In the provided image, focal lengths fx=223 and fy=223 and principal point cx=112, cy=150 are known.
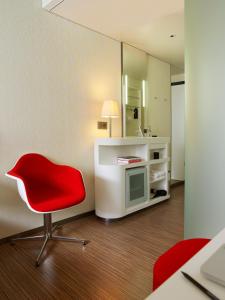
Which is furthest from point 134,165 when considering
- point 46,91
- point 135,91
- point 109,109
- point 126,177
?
point 46,91

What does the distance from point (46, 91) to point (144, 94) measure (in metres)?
1.85

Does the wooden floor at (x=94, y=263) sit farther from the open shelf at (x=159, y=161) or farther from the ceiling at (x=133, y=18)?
the ceiling at (x=133, y=18)

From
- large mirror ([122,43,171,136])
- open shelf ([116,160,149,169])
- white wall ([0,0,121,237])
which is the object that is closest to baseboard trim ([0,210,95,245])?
white wall ([0,0,121,237])

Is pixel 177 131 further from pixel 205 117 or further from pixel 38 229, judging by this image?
pixel 205 117

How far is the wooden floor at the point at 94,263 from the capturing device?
1.53m

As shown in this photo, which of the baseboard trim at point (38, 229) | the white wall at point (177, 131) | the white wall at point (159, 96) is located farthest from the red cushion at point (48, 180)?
the white wall at point (177, 131)

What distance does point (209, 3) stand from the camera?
3.92 ft

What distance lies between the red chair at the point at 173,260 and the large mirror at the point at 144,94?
2563 millimetres

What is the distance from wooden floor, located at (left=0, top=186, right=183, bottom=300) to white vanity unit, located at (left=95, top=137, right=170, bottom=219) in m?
0.23

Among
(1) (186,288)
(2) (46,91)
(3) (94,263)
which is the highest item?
(2) (46,91)

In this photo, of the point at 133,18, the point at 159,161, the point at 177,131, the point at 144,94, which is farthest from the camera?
the point at 177,131

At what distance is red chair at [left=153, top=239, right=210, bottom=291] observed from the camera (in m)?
0.78

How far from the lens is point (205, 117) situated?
4.10 ft

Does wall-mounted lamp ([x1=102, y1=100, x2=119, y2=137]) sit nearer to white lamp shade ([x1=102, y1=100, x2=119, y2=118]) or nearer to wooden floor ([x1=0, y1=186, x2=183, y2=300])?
white lamp shade ([x1=102, y1=100, x2=119, y2=118])
